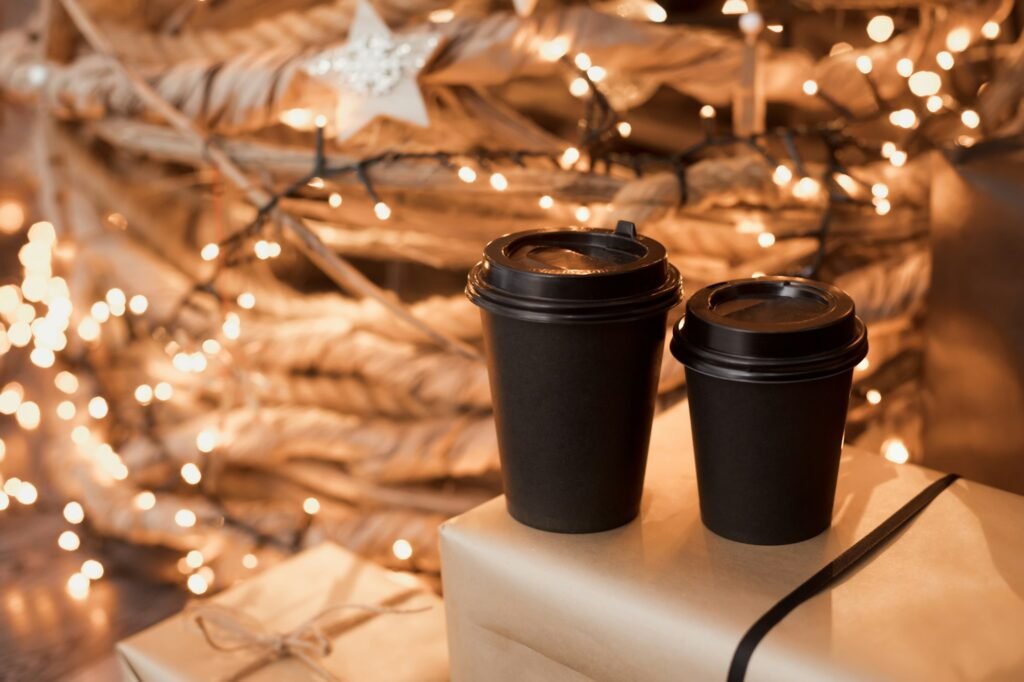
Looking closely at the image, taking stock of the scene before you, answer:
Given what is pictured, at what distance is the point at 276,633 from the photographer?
1161 millimetres

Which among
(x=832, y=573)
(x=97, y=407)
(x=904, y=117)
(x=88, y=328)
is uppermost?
(x=904, y=117)

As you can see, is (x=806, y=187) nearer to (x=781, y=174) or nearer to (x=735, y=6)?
(x=781, y=174)

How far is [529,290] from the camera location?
789 mm

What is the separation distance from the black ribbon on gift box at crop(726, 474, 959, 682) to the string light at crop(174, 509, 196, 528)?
117 centimetres

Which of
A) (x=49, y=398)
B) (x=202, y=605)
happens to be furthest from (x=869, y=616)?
(x=49, y=398)

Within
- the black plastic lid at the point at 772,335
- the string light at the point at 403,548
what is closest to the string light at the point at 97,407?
the string light at the point at 403,548

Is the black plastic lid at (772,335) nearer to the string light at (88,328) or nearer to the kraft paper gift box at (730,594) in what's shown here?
the kraft paper gift box at (730,594)

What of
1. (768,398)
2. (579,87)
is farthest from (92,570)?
(768,398)

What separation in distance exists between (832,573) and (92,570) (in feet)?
4.19

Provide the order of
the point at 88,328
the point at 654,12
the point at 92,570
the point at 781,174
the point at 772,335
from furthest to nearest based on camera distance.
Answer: the point at 88,328
the point at 92,570
the point at 654,12
the point at 781,174
the point at 772,335

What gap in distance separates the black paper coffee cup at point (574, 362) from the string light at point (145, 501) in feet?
3.37

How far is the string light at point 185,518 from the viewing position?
1696 millimetres

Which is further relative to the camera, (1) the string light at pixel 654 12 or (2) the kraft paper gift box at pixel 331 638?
(1) the string light at pixel 654 12

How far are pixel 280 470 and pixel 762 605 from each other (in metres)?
1.23
